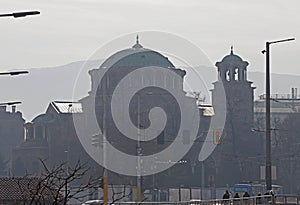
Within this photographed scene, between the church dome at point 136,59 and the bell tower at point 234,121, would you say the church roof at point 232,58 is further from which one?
the church dome at point 136,59

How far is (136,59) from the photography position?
106938mm

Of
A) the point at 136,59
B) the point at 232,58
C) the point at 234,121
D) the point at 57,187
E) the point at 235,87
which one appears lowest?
the point at 57,187

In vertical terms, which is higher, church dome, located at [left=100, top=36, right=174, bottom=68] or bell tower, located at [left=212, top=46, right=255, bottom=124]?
church dome, located at [left=100, top=36, right=174, bottom=68]

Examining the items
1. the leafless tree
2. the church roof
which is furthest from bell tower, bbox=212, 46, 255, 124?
the leafless tree

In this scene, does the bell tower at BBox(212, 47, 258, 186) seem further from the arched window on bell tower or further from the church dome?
the church dome

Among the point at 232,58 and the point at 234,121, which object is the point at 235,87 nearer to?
the point at 232,58

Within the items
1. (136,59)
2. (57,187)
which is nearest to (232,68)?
(136,59)

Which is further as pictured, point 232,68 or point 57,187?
point 232,68

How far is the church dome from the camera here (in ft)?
349

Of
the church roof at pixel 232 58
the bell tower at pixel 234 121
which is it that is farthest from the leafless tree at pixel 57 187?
the church roof at pixel 232 58

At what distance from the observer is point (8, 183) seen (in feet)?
210

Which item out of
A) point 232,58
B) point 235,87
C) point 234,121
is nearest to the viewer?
point 234,121

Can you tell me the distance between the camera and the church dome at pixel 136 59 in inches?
4193

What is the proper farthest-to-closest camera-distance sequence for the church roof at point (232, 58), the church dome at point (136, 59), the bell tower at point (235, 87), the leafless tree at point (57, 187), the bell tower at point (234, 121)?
the church dome at point (136, 59), the church roof at point (232, 58), the bell tower at point (235, 87), the bell tower at point (234, 121), the leafless tree at point (57, 187)
